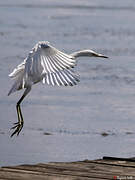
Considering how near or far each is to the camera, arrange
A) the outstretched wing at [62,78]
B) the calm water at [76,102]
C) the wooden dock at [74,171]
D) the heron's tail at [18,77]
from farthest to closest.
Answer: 1. the calm water at [76,102]
2. the heron's tail at [18,77]
3. the outstretched wing at [62,78]
4. the wooden dock at [74,171]

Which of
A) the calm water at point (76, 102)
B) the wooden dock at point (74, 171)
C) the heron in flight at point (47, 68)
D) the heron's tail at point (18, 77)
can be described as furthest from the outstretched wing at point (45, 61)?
the calm water at point (76, 102)

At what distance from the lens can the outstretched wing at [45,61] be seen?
24.7 feet

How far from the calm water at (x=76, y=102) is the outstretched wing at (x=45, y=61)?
56.6 inches

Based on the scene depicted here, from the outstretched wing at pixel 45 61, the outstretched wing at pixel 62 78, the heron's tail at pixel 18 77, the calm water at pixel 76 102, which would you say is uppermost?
the outstretched wing at pixel 45 61

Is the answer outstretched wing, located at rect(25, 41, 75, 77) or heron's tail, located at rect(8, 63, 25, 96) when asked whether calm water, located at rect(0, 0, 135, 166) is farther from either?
outstretched wing, located at rect(25, 41, 75, 77)

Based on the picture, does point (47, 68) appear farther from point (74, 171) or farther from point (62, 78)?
point (74, 171)

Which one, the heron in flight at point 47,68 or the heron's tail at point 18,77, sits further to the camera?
the heron's tail at point 18,77

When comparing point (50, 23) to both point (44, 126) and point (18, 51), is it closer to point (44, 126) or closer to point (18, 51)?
point (18, 51)

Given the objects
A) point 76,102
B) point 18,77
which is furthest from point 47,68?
point 76,102

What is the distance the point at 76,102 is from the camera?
11852 mm

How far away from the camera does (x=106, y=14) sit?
26.2m

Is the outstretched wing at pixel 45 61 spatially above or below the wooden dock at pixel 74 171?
above

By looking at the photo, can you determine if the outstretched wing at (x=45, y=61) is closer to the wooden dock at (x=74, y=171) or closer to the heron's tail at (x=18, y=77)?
the heron's tail at (x=18, y=77)

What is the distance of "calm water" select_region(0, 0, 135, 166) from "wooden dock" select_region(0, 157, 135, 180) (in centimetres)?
168
